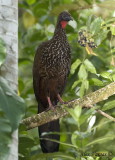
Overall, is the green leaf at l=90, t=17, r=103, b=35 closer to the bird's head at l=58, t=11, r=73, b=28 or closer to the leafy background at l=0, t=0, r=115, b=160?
the leafy background at l=0, t=0, r=115, b=160

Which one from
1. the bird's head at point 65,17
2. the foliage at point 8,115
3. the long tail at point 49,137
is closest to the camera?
the foliage at point 8,115

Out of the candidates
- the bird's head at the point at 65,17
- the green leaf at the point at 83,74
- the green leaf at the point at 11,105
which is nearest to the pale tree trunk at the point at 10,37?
the green leaf at the point at 11,105

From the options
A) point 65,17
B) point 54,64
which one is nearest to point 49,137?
point 54,64

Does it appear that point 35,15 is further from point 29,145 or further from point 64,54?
point 29,145

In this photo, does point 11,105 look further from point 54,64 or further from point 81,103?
point 54,64

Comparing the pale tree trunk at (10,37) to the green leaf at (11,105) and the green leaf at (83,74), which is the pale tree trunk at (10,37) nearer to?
the green leaf at (11,105)

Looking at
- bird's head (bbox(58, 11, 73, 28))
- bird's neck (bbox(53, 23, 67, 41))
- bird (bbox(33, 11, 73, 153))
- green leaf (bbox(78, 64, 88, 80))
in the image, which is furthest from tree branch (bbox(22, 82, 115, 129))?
bird's neck (bbox(53, 23, 67, 41))
